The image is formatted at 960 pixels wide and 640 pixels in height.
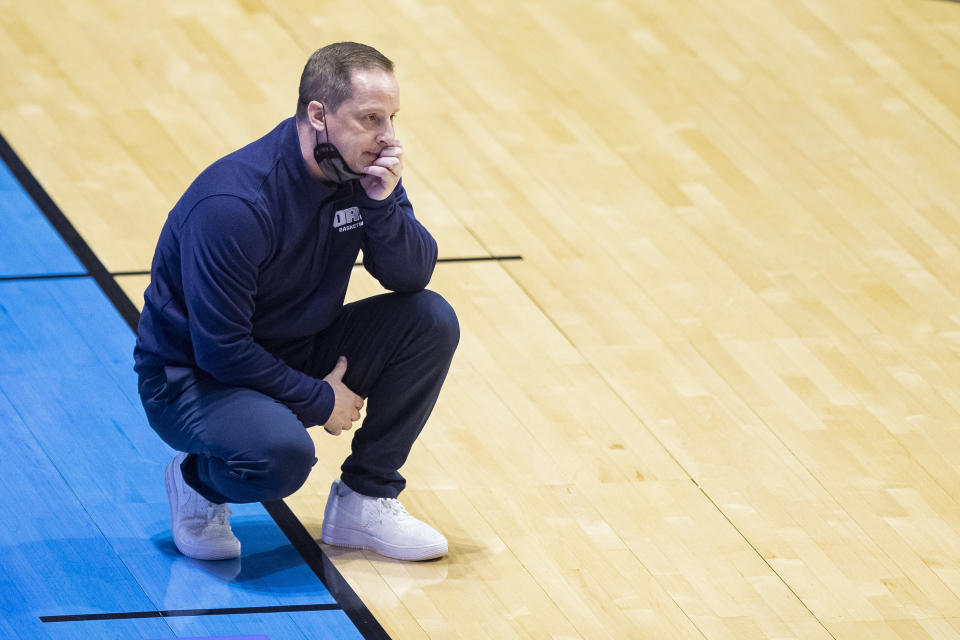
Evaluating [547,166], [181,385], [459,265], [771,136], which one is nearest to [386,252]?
[181,385]

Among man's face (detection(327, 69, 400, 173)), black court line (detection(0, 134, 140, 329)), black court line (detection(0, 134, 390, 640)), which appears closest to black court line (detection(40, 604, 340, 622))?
black court line (detection(0, 134, 390, 640))

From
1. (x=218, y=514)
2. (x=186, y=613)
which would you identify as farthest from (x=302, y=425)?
(x=186, y=613)

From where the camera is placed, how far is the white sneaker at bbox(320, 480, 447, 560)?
2859mm

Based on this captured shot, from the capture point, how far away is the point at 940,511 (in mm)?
3127

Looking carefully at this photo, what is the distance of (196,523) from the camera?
9.18 feet

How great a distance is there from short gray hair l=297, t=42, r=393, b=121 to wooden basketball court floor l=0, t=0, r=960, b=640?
83 centimetres

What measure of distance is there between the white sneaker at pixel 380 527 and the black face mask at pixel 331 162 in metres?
0.59

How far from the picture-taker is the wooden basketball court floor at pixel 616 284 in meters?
2.88

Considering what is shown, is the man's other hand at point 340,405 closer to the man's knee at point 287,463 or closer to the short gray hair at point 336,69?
the man's knee at point 287,463

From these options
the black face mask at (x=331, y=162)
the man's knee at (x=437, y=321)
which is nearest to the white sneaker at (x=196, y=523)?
the man's knee at (x=437, y=321)

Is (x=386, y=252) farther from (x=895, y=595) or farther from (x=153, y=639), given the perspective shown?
(x=895, y=595)

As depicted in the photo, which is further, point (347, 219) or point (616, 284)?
point (616, 284)

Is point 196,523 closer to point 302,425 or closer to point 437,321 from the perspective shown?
point 302,425

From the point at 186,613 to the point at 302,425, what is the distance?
1.21ft
